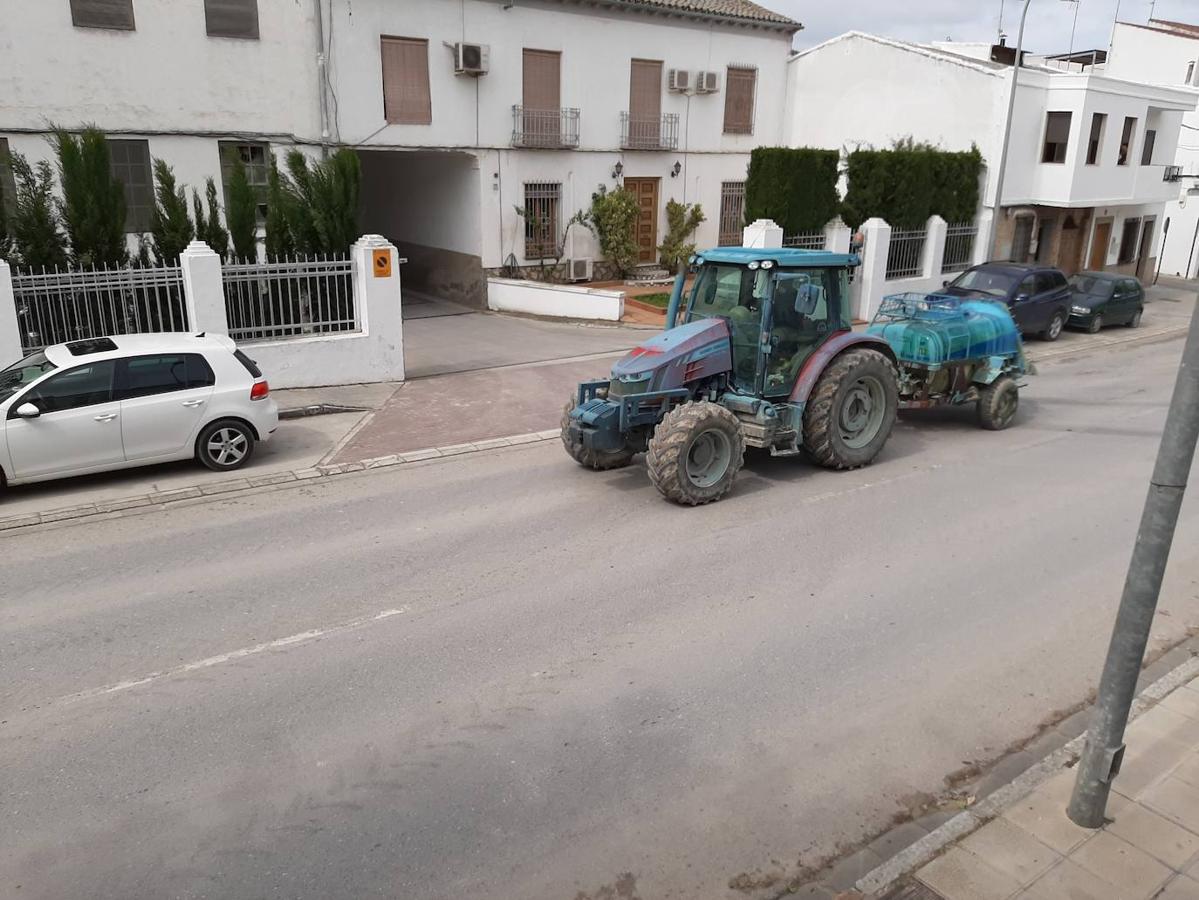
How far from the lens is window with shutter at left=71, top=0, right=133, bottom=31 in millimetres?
17375

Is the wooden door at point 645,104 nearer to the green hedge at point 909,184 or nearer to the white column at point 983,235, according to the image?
the green hedge at point 909,184

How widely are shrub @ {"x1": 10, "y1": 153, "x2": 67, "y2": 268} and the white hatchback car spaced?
2.92 m

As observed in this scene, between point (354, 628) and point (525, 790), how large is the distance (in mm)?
2311

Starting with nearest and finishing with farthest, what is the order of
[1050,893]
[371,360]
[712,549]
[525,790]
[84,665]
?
[1050,893] → [525,790] → [84,665] → [712,549] → [371,360]

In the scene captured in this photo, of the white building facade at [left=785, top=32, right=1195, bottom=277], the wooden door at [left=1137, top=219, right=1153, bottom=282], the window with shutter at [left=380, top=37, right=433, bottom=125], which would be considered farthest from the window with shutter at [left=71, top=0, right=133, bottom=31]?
the wooden door at [left=1137, top=219, right=1153, bottom=282]

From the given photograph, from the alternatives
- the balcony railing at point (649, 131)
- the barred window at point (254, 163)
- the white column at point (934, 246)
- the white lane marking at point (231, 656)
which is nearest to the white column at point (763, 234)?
the white column at point (934, 246)

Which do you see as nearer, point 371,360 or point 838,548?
point 838,548

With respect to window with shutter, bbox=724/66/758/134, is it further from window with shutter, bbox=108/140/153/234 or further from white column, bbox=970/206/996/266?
window with shutter, bbox=108/140/153/234

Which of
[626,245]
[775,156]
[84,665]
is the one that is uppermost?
[775,156]

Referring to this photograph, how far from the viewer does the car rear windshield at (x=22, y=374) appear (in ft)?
31.6

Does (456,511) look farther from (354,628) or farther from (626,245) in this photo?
(626,245)

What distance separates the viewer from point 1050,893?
4367 millimetres

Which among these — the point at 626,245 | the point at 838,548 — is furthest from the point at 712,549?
the point at 626,245

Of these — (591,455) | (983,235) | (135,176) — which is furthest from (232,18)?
(983,235)
